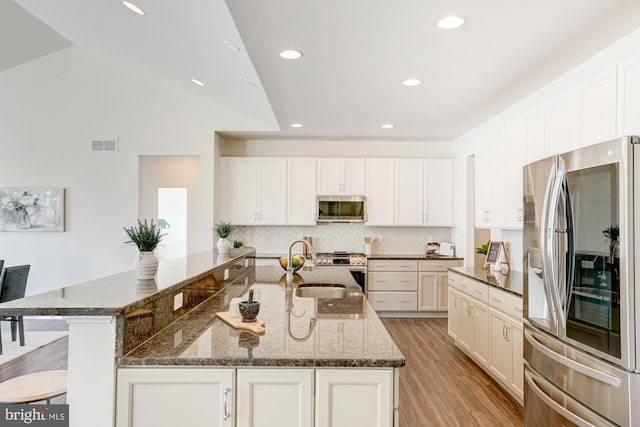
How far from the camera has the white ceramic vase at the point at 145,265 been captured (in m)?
2.04

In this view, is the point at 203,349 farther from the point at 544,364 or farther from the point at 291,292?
the point at 544,364

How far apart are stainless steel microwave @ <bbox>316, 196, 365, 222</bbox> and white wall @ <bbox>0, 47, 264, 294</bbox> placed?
5.22 ft

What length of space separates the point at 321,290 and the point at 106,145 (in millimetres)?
4322

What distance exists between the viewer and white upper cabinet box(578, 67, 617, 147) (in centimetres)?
254

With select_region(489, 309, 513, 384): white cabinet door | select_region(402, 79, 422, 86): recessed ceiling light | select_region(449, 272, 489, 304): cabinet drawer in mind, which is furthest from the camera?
select_region(449, 272, 489, 304): cabinet drawer

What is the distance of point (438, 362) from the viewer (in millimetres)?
4055

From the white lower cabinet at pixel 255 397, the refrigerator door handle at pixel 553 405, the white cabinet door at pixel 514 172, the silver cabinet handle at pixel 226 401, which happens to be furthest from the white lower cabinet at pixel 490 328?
the silver cabinet handle at pixel 226 401

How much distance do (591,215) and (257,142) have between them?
16.7 ft

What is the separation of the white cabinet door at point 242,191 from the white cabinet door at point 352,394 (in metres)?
4.62

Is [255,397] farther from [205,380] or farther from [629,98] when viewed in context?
[629,98]

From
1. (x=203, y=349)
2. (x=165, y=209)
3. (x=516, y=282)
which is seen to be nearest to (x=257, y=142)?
(x=165, y=209)

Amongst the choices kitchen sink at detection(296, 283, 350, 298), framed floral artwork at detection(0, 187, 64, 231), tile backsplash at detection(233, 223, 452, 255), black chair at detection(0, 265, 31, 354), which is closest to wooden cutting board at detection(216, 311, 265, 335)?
kitchen sink at detection(296, 283, 350, 298)

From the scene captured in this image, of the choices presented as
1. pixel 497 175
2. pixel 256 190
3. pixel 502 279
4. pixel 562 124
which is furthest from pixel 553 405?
pixel 256 190

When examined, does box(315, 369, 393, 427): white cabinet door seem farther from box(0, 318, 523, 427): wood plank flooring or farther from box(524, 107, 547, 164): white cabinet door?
box(524, 107, 547, 164): white cabinet door
